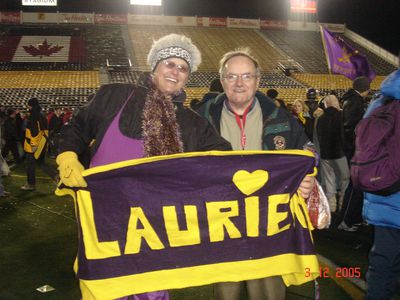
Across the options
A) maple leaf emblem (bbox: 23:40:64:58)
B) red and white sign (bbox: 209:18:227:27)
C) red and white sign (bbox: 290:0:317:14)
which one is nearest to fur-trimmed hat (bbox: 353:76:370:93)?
maple leaf emblem (bbox: 23:40:64:58)

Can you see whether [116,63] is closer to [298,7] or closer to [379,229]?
[298,7]

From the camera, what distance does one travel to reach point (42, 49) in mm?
30078

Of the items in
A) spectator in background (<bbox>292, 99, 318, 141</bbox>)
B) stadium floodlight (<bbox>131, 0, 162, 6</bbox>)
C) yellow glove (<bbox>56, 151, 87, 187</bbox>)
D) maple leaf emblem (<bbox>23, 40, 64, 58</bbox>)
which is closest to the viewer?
yellow glove (<bbox>56, 151, 87, 187</bbox>)

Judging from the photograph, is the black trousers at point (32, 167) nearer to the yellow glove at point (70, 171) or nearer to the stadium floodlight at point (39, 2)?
the yellow glove at point (70, 171)

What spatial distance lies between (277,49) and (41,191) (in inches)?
1099

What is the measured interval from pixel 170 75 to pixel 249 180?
75 centimetres

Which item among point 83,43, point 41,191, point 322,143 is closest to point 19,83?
point 83,43

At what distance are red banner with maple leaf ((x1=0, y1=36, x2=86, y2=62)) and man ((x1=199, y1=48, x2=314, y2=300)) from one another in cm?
2778

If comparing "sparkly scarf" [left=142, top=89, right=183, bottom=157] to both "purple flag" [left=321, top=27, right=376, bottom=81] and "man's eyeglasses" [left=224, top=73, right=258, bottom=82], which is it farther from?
"purple flag" [left=321, top=27, right=376, bottom=81]

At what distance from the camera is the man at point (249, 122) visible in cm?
267

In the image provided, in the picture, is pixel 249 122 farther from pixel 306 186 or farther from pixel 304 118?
pixel 304 118

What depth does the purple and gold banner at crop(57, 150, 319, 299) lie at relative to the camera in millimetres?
2387

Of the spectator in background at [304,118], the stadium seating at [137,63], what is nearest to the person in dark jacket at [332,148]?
the spectator in background at [304,118]

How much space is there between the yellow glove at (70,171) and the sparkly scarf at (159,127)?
1.19 feet
